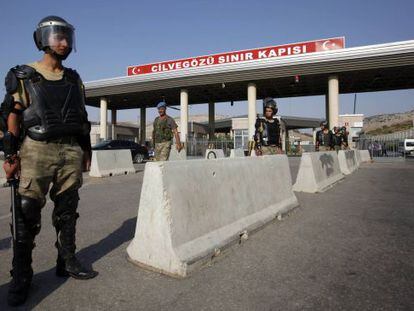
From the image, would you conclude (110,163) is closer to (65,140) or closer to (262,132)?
Answer: (262,132)

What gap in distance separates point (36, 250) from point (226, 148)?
2855cm

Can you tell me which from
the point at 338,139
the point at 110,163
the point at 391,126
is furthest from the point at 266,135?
the point at 391,126

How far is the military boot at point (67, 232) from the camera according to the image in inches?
120

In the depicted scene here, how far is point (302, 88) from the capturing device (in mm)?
33281

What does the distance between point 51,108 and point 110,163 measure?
10.5m

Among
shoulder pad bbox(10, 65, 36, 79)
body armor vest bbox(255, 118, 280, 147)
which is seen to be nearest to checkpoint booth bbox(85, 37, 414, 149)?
body armor vest bbox(255, 118, 280, 147)

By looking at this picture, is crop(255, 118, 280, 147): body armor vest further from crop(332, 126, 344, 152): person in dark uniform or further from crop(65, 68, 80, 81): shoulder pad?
crop(332, 126, 344, 152): person in dark uniform

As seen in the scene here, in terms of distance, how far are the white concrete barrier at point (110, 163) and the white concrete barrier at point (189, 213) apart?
8.66m

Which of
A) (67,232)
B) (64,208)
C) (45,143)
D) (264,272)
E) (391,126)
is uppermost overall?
(391,126)

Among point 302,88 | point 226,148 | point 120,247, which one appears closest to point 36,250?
point 120,247

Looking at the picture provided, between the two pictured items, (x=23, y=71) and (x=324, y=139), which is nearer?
(x=23, y=71)


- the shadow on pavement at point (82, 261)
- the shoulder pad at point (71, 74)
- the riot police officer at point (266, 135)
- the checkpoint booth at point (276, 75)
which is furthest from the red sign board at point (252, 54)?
the shoulder pad at point (71, 74)

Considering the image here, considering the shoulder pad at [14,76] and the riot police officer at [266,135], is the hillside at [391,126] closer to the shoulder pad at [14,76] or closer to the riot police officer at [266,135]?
the riot police officer at [266,135]

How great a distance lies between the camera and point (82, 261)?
139 inches
